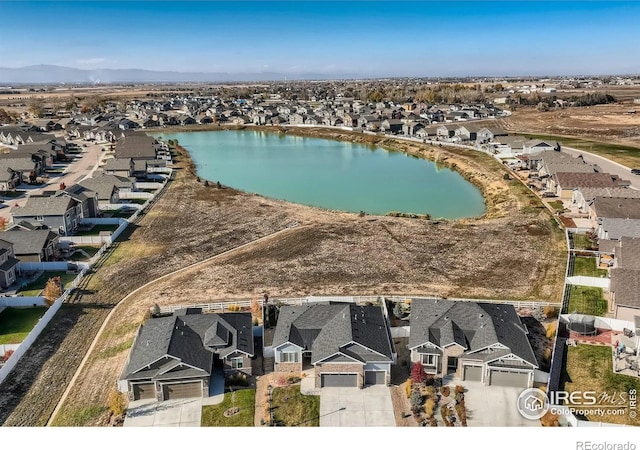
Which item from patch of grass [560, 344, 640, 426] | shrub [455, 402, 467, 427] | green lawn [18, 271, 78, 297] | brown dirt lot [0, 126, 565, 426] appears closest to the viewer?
shrub [455, 402, 467, 427]

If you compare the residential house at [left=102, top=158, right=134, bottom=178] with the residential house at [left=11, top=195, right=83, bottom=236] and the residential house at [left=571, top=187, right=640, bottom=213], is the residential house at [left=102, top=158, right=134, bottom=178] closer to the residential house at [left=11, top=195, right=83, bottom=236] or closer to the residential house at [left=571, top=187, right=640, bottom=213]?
the residential house at [left=11, top=195, right=83, bottom=236]

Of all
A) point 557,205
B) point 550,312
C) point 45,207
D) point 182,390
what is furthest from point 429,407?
point 557,205

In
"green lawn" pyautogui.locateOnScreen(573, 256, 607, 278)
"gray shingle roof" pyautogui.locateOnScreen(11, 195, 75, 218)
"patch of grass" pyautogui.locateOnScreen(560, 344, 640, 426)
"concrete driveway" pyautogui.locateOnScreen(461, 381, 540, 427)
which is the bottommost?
"concrete driveway" pyautogui.locateOnScreen(461, 381, 540, 427)

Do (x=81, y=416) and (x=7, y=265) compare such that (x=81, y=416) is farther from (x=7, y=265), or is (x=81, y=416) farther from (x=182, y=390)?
(x=7, y=265)

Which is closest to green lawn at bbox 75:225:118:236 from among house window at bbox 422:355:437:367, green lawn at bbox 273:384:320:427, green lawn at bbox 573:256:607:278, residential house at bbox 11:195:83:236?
residential house at bbox 11:195:83:236

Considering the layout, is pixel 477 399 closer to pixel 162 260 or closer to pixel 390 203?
pixel 162 260

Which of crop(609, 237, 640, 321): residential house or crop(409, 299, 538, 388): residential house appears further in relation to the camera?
crop(609, 237, 640, 321): residential house
